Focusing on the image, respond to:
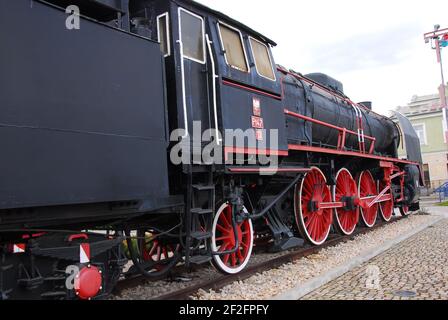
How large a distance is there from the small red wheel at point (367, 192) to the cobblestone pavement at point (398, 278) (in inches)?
104

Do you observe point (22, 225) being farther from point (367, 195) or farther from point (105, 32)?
point (367, 195)

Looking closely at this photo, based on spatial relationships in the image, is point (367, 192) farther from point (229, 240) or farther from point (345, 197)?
point (229, 240)

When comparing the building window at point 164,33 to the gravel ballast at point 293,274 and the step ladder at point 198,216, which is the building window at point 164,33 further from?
the gravel ballast at point 293,274

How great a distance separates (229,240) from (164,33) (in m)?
2.60

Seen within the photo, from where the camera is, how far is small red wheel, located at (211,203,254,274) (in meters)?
5.14

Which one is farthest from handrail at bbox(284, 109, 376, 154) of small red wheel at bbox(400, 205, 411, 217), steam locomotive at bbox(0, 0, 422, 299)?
small red wheel at bbox(400, 205, 411, 217)

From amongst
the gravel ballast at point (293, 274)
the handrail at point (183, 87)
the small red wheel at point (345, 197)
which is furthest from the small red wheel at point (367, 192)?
the handrail at point (183, 87)

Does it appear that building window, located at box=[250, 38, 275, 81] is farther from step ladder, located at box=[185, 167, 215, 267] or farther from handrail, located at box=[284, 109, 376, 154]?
step ladder, located at box=[185, 167, 215, 267]

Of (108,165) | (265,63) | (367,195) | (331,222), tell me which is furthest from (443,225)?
(108,165)

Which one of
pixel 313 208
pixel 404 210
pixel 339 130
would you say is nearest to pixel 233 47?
pixel 313 208

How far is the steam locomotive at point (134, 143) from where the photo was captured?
2857mm

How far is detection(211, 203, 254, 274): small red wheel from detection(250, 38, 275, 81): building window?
6.25ft

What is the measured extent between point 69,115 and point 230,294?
261 centimetres

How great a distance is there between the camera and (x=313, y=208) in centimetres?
745
